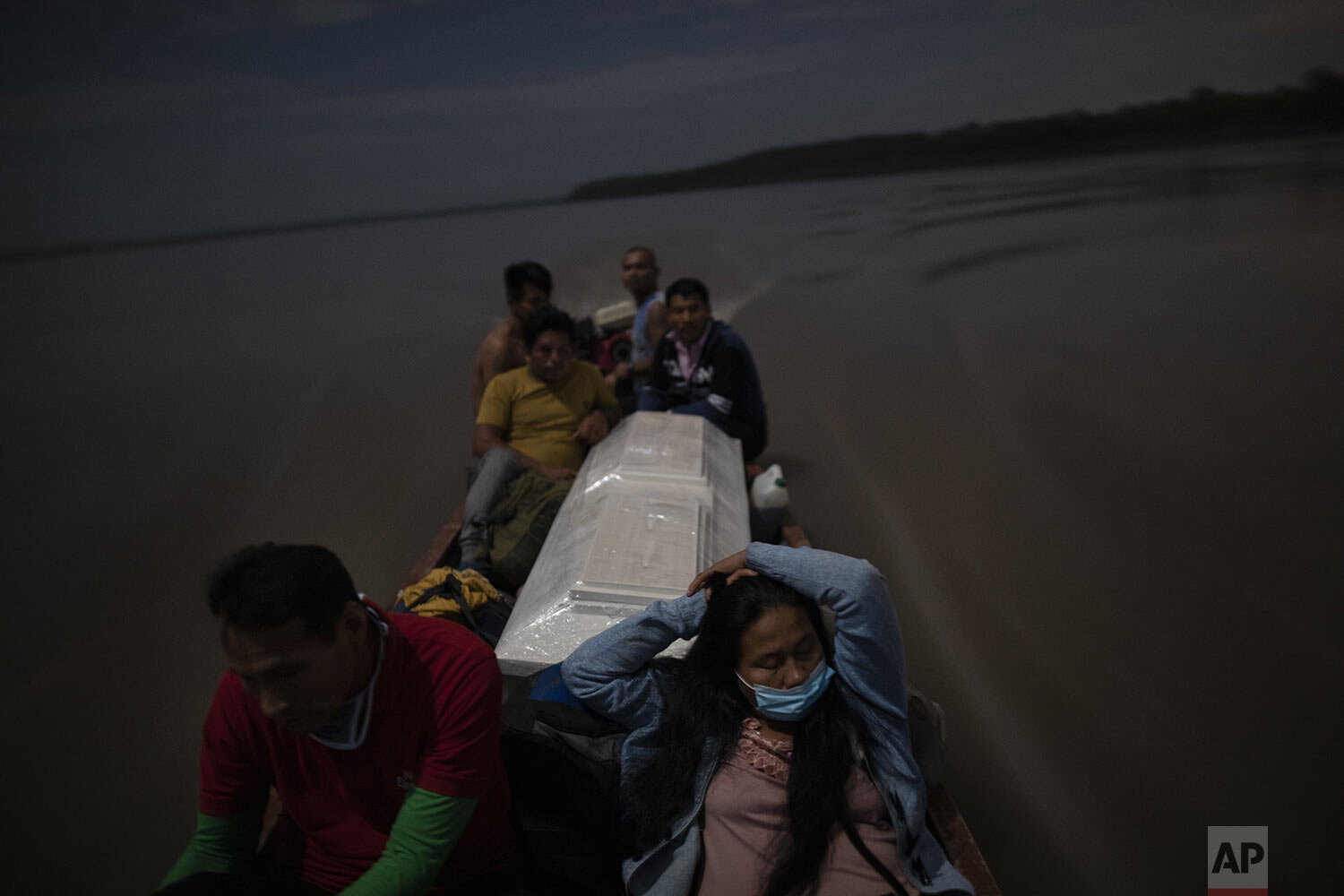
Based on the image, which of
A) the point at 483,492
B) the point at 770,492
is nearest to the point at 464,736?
the point at 483,492

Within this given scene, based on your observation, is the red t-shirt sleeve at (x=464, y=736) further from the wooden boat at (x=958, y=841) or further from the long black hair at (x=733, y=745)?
the wooden boat at (x=958, y=841)

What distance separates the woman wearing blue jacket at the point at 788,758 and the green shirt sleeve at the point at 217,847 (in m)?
0.78

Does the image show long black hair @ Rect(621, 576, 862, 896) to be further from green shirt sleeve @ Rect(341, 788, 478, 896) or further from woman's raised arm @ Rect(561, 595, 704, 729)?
green shirt sleeve @ Rect(341, 788, 478, 896)

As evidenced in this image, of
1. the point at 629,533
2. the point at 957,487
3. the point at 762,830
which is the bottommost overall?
the point at 957,487

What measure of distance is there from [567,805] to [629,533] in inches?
37.9

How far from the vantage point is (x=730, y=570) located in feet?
5.92

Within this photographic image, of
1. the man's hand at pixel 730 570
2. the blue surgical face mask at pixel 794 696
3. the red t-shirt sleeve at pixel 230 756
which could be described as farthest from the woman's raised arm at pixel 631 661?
the red t-shirt sleeve at pixel 230 756

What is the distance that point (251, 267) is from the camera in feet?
51.7

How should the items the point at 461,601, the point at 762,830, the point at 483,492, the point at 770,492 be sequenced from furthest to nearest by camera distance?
the point at 770,492
the point at 483,492
the point at 461,601
the point at 762,830

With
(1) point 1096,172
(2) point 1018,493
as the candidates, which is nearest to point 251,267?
(2) point 1018,493

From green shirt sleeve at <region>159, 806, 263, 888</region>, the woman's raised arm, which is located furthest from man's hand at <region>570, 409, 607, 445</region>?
green shirt sleeve at <region>159, 806, 263, 888</region>

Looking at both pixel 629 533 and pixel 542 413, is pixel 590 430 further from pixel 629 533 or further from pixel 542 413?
pixel 629 533

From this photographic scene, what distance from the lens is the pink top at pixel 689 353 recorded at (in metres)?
4.26

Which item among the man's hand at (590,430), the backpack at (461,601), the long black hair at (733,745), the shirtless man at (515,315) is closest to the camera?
the long black hair at (733,745)
